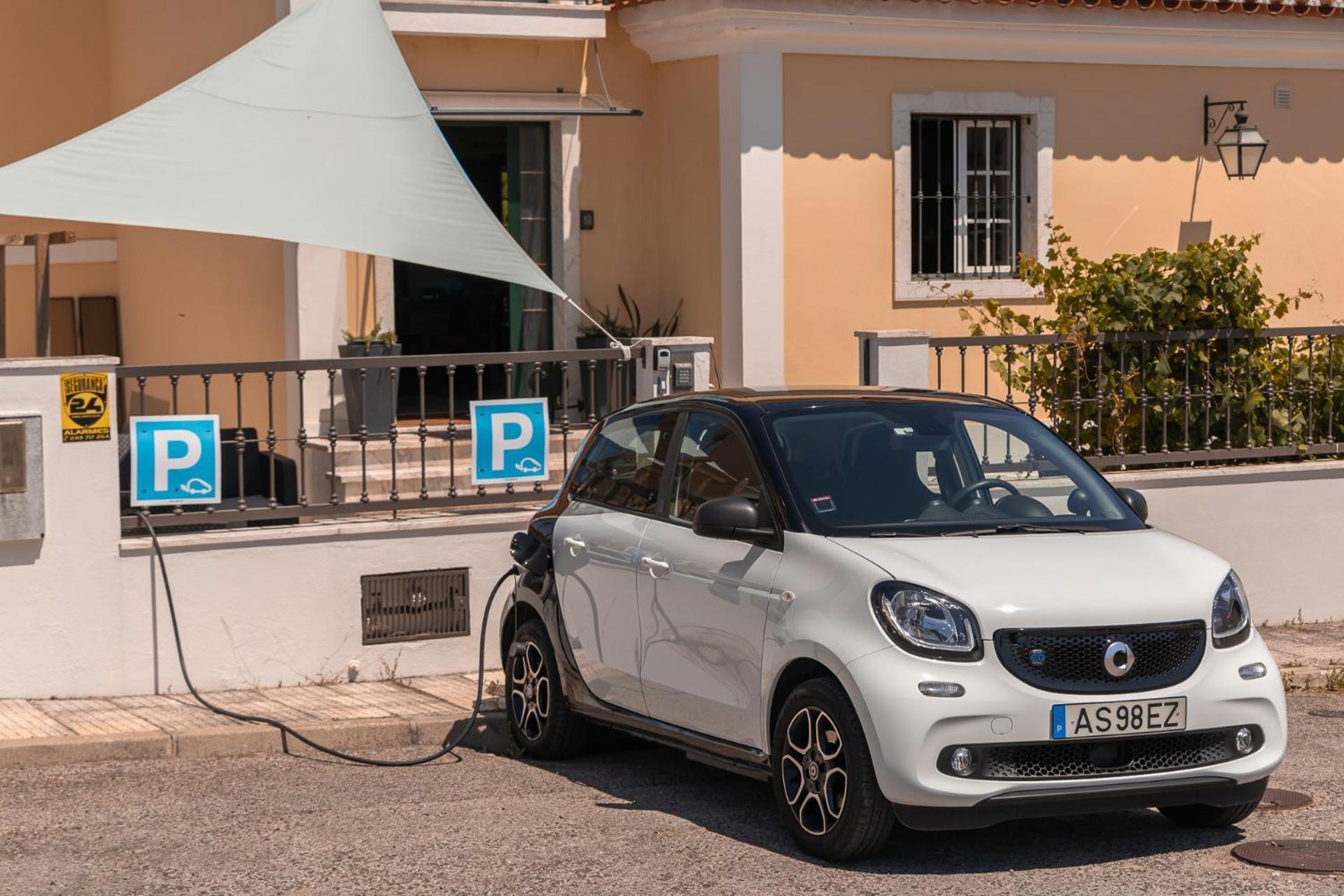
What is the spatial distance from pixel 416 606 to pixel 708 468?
3.47 m

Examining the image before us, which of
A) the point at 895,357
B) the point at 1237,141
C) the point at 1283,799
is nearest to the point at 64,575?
the point at 895,357

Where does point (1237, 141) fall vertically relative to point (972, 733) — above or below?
above

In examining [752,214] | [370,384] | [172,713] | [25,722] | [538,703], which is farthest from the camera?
[752,214]

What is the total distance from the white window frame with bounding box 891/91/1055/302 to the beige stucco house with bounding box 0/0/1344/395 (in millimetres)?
23

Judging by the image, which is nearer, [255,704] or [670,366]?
[255,704]

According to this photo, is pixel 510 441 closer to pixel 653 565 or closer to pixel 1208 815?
pixel 653 565

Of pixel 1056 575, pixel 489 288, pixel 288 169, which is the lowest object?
pixel 1056 575

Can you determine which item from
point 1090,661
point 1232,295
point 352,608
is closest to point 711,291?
point 1232,295

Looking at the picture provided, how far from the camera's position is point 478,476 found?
11.1 m

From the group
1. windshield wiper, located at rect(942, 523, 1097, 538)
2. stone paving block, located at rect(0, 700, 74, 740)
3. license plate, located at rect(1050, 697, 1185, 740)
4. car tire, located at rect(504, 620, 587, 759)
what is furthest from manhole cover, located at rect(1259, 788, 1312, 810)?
stone paving block, located at rect(0, 700, 74, 740)

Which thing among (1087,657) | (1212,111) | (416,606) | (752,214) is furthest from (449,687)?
(1212,111)

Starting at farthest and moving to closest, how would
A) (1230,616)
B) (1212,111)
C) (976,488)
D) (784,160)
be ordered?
(1212,111) → (784,160) → (976,488) → (1230,616)

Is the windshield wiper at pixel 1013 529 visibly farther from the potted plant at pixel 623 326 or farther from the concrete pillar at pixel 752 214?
the potted plant at pixel 623 326

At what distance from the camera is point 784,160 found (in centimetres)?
1507
